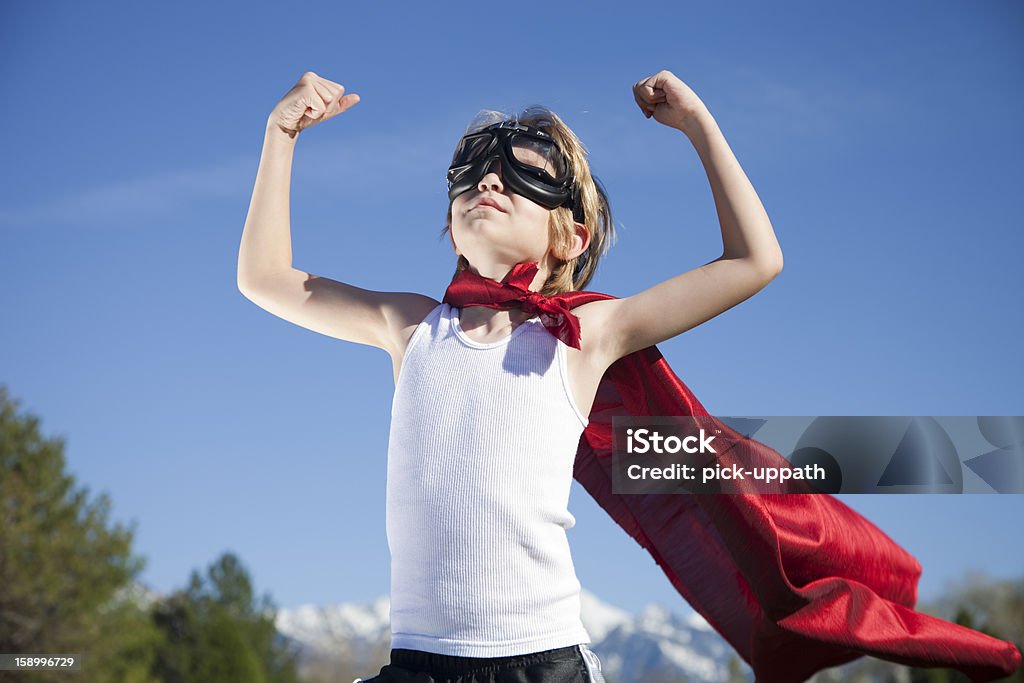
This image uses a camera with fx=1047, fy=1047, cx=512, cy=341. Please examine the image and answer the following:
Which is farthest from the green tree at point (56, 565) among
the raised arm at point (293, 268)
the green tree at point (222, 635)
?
the raised arm at point (293, 268)

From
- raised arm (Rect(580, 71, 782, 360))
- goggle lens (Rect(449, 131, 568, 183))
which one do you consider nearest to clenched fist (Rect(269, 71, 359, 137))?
goggle lens (Rect(449, 131, 568, 183))

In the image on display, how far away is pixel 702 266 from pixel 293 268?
1182 millimetres

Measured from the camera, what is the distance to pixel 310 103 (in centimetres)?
295

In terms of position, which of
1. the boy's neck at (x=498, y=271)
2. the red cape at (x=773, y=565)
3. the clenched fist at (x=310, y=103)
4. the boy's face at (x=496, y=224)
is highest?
the clenched fist at (x=310, y=103)

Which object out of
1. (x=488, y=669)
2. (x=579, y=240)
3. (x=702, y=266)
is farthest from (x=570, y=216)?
(x=488, y=669)

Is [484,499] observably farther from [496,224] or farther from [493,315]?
[496,224]

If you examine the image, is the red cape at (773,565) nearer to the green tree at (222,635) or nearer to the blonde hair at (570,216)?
the blonde hair at (570,216)

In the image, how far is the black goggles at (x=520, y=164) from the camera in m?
2.87

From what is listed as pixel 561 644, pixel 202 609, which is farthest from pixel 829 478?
pixel 202 609

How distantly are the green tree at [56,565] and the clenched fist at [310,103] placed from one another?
28.9 metres

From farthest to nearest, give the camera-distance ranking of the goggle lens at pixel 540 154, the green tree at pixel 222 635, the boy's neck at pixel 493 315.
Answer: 1. the green tree at pixel 222 635
2. the goggle lens at pixel 540 154
3. the boy's neck at pixel 493 315

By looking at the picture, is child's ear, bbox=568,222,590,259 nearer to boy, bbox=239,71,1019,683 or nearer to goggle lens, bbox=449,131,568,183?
boy, bbox=239,71,1019,683

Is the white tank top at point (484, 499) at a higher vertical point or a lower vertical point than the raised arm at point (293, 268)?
lower

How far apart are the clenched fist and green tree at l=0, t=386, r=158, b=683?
94.9 feet
